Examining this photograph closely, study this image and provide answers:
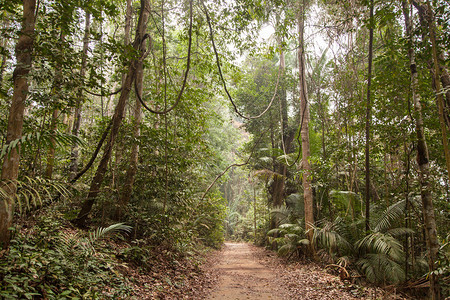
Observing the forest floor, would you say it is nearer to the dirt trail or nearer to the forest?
the dirt trail

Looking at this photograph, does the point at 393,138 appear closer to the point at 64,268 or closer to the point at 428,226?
the point at 428,226

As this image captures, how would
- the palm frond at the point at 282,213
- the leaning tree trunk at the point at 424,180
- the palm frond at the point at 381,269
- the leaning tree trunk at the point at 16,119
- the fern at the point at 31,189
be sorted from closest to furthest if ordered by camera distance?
the fern at the point at 31,189
the leaning tree trunk at the point at 16,119
the leaning tree trunk at the point at 424,180
the palm frond at the point at 381,269
the palm frond at the point at 282,213

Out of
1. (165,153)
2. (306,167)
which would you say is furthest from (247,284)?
(306,167)

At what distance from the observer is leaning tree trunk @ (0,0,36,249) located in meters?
2.81

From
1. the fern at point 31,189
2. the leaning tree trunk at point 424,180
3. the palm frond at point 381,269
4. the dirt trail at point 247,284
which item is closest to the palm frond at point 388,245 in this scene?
the palm frond at point 381,269

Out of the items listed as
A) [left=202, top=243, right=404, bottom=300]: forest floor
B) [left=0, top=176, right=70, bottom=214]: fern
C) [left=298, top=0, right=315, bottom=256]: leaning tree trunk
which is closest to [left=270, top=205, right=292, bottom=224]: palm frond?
[left=298, top=0, right=315, bottom=256]: leaning tree trunk

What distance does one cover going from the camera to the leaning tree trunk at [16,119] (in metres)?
2.81

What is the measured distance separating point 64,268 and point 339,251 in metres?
6.85

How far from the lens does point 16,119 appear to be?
119 inches

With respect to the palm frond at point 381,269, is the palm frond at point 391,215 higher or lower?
higher

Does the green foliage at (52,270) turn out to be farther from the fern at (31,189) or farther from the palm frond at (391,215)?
the palm frond at (391,215)

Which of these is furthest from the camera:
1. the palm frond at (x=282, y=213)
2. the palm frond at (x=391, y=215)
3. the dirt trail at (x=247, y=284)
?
the palm frond at (x=282, y=213)

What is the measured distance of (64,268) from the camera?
311cm

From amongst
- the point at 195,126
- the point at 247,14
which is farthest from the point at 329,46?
the point at 195,126
